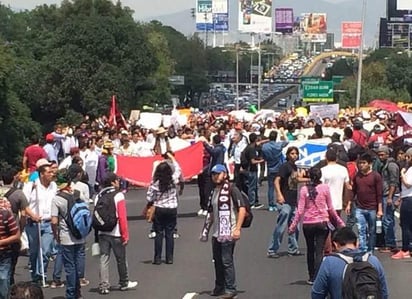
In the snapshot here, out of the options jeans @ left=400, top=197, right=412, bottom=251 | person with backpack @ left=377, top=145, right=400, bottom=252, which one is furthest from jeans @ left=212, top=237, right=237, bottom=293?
person with backpack @ left=377, top=145, right=400, bottom=252

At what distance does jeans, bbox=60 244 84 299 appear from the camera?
12.4 meters

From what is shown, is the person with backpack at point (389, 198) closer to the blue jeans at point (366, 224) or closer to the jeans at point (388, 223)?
the jeans at point (388, 223)

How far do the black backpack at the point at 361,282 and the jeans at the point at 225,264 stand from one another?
5.33 metres

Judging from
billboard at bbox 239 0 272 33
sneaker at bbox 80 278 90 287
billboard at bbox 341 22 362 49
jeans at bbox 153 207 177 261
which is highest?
billboard at bbox 239 0 272 33

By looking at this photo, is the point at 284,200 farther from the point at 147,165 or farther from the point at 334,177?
the point at 147,165

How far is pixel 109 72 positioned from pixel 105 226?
181 ft

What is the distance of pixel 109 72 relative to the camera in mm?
67812

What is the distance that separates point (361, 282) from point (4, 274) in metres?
4.88

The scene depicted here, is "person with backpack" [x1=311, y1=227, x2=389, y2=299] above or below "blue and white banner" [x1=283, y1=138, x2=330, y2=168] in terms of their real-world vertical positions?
above

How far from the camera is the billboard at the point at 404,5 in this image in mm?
156350

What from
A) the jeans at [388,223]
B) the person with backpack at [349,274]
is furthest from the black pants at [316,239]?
the person with backpack at [349,274]

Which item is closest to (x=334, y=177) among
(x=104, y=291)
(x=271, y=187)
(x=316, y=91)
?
(x=104, y=291)

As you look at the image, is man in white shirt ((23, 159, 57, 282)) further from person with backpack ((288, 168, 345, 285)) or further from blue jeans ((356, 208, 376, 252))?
blue jeans ((356, 208, 376, 252))

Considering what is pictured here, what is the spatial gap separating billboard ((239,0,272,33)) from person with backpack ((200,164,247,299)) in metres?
124
